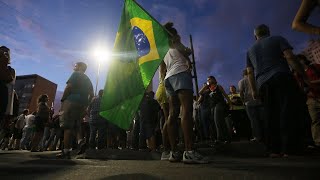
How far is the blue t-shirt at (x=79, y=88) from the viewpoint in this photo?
542 centimetres

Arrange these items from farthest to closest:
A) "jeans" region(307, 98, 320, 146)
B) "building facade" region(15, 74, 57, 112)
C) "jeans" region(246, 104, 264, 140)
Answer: "building facade" region(15, 74, 57, 112)
"jeans" region(246, 104, 264, 140)
"jeans" region(307, 98, 320, 146)

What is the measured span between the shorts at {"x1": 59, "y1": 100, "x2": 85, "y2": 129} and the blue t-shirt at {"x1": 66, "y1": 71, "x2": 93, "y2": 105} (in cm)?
11

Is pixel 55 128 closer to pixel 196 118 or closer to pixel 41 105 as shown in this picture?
pixel 41 105

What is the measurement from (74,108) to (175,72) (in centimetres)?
259

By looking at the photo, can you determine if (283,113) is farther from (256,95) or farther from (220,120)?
(220,120)

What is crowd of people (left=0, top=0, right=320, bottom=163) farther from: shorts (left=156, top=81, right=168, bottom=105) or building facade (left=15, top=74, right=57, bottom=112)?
building facade (left=15, top=74, right=57, bottom=112)

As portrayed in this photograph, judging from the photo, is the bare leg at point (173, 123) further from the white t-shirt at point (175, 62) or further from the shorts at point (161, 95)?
the shorts at point (161, 95)

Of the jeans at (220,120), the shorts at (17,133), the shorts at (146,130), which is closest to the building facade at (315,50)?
the jeans at (220,120)

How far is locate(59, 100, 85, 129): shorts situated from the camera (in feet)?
17.4

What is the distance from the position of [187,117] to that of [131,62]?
127cm

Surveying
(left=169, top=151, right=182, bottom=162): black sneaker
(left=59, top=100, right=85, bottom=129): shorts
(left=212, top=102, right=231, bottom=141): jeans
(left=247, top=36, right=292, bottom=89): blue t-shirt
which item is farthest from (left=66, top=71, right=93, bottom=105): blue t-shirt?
(left=247, top=36, right=292, bottom=89): blue t-shirt

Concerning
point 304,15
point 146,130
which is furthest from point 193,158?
point 146,130

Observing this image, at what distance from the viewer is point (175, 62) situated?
402cm

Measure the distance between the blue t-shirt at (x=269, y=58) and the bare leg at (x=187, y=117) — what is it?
1.10 meters
